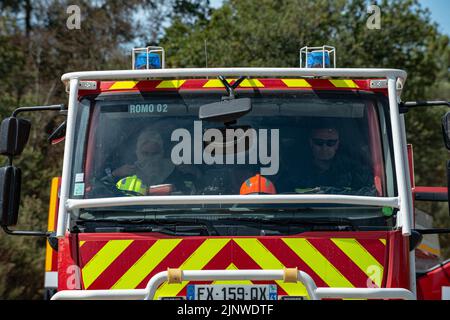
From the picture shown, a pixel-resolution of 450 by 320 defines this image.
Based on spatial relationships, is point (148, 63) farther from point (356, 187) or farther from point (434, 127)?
point (434, 127)

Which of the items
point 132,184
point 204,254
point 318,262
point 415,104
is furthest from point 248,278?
point 415,104

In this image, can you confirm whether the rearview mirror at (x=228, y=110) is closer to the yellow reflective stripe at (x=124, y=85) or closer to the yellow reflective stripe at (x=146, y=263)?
the yellow reflective stripe at (x=124, y=85)

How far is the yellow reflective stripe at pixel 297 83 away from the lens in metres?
5.91

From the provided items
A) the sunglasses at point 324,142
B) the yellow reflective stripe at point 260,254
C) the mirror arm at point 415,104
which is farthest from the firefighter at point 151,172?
the mirror arm at point 415,104

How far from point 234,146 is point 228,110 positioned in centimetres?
22

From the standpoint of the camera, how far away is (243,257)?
5438 millimetres

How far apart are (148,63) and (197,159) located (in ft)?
3.00

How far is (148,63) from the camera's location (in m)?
6.34

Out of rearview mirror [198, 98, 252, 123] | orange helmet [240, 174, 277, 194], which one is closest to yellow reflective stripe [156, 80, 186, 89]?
rearview mirror [198, 98, 252, 123]

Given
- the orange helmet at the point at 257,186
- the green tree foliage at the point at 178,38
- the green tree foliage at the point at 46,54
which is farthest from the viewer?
the green tree foliage at the point at 178,38

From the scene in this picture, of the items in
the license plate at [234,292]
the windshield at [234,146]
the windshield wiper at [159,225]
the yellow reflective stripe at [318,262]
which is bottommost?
the license plate at [234,292]

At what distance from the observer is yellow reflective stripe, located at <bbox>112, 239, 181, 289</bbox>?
5480mm

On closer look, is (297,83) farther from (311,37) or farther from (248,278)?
(311,37)

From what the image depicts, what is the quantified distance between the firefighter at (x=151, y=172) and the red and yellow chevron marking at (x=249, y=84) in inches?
11.4
